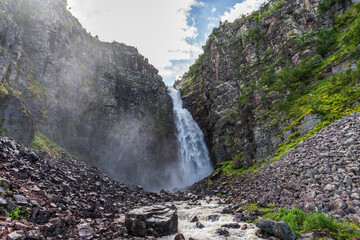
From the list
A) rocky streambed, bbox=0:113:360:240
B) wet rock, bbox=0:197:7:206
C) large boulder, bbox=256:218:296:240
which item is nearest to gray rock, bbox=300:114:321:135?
rocky streambed, bbox=0:113:360:240

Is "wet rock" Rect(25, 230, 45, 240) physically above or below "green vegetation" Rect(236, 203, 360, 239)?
above

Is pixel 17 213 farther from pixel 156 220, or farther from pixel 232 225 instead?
pixel 232 225

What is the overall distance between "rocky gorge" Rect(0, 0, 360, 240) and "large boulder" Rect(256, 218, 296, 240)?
0.25ft

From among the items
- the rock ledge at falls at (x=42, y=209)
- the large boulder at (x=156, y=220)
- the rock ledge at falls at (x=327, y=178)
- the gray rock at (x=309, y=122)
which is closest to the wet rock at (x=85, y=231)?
the rock ledge at falls at (x=42, y=209)

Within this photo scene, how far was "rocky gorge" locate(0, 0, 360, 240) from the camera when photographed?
9.94 metres

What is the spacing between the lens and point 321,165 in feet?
40.0

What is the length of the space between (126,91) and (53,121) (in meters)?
21.8

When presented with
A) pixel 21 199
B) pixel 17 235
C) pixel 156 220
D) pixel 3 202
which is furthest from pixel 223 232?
pixel 3 202

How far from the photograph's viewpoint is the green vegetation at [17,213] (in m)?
7.11

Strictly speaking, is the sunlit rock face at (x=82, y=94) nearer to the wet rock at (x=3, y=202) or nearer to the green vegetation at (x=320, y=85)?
the wet rock at (x=3, y=202)

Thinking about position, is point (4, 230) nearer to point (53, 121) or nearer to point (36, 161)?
point (36, 161)

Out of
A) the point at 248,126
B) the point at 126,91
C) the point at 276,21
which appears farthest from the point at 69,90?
the point at 276,21

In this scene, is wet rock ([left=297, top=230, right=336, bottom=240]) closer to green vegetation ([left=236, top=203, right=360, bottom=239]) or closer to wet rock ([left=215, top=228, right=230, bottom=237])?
green vegetation ([left=236, top=203, right=360, bottom=239])

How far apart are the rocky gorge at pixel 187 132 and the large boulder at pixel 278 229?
8 cm
